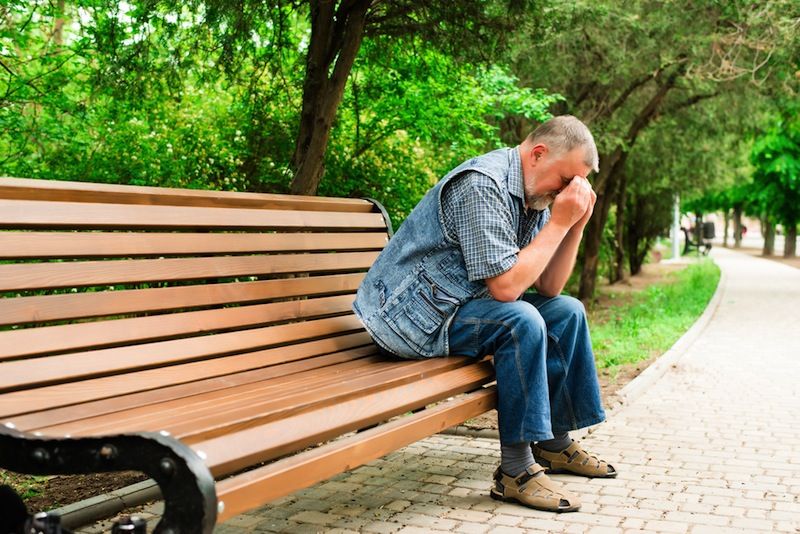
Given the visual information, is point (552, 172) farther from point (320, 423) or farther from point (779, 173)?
point (779, 173)

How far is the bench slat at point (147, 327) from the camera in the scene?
2787 mm

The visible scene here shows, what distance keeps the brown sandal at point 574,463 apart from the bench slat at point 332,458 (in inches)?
27.3

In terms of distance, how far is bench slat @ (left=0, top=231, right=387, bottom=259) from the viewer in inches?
115

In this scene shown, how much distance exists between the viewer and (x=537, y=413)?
3668 millimetres

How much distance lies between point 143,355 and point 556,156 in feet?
6.16

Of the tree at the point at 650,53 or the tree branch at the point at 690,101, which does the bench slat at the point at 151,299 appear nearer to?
the tree at the point at 650,53

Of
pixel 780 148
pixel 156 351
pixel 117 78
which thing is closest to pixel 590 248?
pixel 117 78

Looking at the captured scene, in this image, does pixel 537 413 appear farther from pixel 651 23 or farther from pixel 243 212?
pixel 651 23

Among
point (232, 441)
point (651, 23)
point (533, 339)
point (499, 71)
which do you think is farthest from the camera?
point (651, 23)

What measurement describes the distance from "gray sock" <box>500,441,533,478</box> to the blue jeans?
6 cm

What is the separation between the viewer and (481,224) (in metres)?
3.64

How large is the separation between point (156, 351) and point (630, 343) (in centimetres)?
703

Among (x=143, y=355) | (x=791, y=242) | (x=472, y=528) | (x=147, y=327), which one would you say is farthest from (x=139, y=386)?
(x=791, y=242)

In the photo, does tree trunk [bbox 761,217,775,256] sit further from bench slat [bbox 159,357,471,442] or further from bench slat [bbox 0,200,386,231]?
bench slat [bbox 159,357,471,442]
